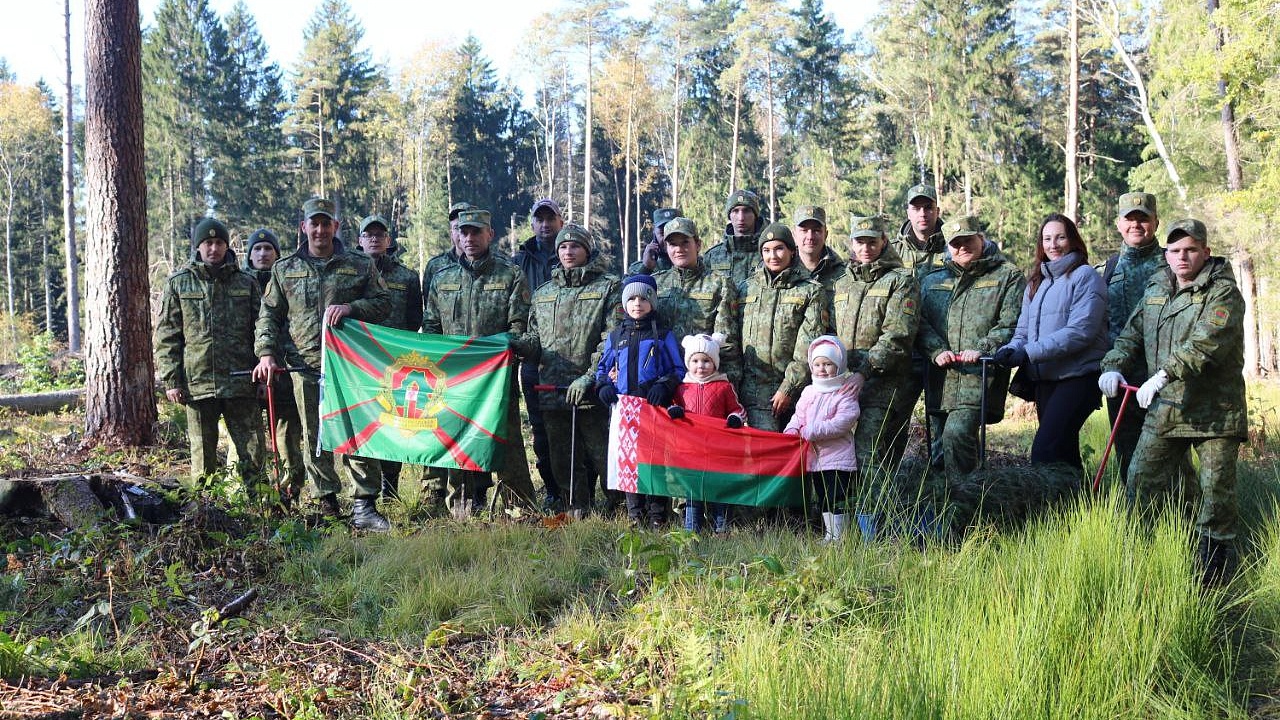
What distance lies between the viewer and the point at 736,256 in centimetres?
812

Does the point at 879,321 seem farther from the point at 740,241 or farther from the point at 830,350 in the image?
the point at 740,241

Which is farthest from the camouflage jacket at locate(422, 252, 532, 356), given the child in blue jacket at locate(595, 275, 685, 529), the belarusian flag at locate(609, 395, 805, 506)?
the belarusian flag at locate(609, 395, 805, 506)

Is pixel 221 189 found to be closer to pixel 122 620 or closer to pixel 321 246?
pixel 321 246

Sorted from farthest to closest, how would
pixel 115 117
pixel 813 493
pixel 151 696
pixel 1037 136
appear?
pixel 1037 136
pixel 115 117
pixel 813 493
pixel 151 696

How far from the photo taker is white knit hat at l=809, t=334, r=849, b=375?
6.09 m

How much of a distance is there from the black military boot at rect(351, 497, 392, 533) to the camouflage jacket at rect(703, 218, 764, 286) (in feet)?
11.2

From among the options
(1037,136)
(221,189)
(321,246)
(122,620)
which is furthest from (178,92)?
(122,620)

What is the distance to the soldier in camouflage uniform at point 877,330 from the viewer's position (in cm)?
635

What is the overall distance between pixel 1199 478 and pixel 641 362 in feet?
11.9

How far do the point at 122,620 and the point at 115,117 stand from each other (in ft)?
22.2

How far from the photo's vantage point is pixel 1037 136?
32.6m

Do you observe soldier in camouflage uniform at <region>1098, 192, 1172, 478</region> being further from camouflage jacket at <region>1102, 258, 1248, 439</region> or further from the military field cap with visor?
camouflage jacket at <region>1102, 258, 1248, 439</region>

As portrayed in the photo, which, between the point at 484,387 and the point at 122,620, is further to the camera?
the point at 484,387

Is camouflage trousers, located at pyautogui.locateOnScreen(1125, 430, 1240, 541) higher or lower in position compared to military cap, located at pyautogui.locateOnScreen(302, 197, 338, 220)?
lower
